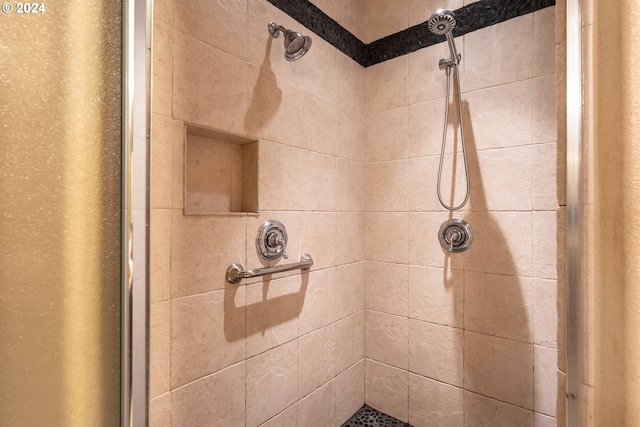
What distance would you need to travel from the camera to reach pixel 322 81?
4.77 ft

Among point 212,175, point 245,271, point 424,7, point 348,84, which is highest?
point 424,7

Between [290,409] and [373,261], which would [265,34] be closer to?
[373,261]

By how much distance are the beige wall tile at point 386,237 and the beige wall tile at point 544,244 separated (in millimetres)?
566

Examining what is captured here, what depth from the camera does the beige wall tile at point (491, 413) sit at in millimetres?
1271

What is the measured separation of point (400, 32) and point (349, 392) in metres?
2.02

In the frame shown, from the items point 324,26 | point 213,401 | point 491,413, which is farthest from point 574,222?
point 324,26

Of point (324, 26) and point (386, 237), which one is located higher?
point (324, 26)

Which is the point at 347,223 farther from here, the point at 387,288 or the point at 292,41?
the point at 292,41

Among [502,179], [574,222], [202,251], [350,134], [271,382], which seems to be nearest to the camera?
[574,222]

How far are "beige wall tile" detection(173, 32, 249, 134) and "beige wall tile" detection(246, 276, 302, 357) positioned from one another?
24.9 inches

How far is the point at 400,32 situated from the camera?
63.9 inches

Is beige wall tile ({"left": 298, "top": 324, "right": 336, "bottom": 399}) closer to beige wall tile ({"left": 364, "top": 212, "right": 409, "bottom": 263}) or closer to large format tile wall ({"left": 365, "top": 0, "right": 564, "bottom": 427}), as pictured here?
large format tile wall ({"left": 365, "top": 0, "right": 564, "bottom": 427})

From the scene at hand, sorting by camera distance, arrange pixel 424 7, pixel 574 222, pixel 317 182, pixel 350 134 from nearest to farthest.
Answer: pixel 574 222, pixel 317 182, pixel 424 7, pixel 350 134

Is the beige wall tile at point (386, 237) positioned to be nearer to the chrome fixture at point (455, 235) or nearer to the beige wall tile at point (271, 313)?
the chrome fixture at point (455, 235)
